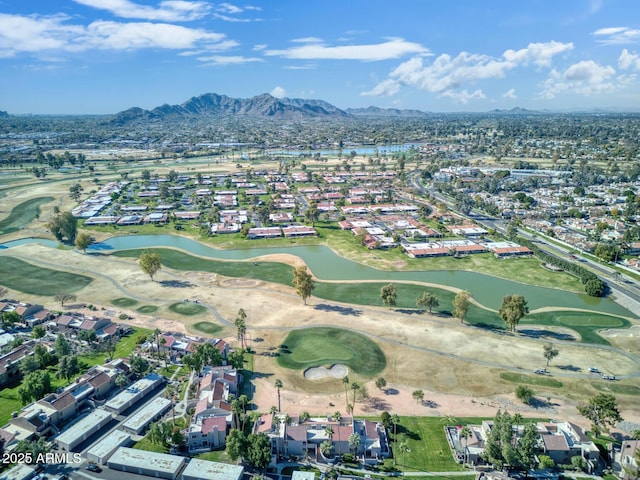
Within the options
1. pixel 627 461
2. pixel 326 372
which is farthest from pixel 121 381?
pixel 627 461

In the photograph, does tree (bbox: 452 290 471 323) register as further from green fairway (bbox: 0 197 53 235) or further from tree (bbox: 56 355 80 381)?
green fairway (bbox: 0 197 53 235)

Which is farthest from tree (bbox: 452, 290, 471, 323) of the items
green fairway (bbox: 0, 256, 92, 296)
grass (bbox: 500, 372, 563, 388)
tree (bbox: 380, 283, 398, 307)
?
green fairway (bbox: 0, 256, 92, 296)

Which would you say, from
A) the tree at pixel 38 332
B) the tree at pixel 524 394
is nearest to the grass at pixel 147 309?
the tree at pixel 38 332

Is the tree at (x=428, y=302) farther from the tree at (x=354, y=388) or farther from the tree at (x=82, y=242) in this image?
the tree at (x=82, y=242)

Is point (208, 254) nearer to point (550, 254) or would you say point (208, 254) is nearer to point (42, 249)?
point (42, 249)

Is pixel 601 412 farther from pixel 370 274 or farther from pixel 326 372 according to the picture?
pixel 370 274

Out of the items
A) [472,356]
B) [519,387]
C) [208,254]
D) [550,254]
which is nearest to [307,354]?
[472,356]
